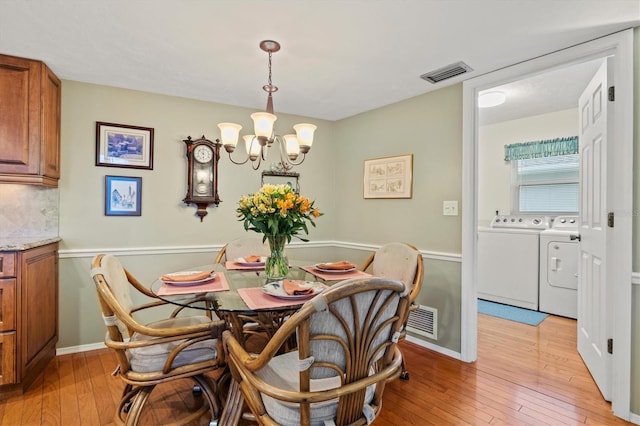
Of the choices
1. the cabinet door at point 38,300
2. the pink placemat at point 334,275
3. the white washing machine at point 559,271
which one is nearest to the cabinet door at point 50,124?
the cabinet door at point 38,300

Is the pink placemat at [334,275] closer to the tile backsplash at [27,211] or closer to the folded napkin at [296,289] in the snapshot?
the folded napkin at [296,289]

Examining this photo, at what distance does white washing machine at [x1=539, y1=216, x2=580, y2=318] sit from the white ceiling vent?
232 centimetres

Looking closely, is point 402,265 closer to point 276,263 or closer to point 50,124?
point 276,263

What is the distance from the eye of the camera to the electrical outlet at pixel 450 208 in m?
2.80

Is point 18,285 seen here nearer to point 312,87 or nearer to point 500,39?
point 312,87

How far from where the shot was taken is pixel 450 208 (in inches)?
112

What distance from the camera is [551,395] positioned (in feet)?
7.16

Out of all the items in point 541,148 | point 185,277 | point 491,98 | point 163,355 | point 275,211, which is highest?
point 491,98

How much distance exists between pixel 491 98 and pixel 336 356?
323 centimetres

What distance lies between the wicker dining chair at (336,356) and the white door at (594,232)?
5.62ft

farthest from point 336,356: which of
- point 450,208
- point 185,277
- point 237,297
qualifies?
point 450,208

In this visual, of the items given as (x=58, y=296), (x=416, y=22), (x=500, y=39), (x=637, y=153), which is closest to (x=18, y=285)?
(x=58, y=296)

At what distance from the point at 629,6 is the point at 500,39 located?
0.58m

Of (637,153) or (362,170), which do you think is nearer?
(637,153)
